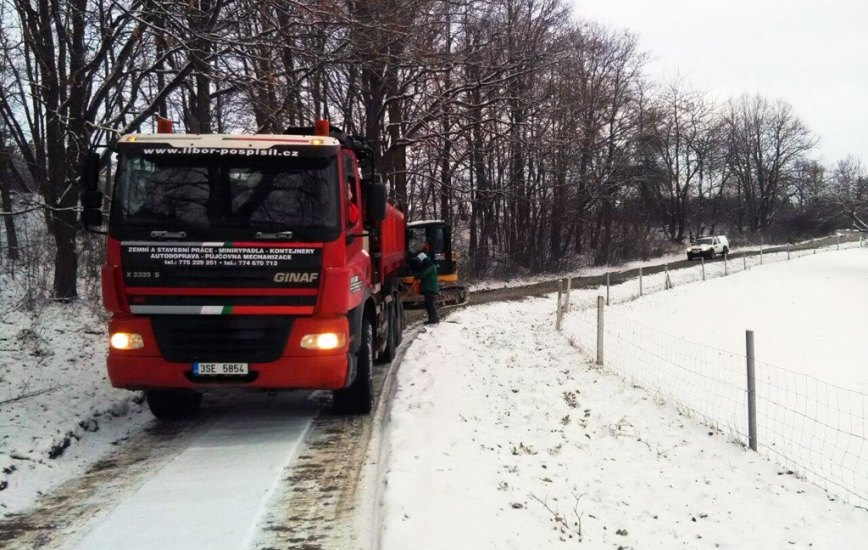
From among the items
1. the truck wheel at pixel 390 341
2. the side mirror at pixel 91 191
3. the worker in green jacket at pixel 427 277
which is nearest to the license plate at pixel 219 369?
the side mirror at pixel 91 191

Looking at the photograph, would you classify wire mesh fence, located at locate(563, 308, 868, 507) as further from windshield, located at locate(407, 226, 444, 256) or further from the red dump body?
windshield, located at locate(407, 226, 444, 256)

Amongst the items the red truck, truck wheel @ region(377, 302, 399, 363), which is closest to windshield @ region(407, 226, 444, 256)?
truck wheel @ region(377, 302, 399, 363)

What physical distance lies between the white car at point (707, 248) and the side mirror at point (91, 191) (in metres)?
44.8

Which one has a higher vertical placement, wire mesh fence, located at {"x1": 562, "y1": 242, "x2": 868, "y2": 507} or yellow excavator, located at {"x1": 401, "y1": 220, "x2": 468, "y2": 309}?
yellow excavator, located at {"x1": 401, "y1": 220, "x2": 468, "y2": 309}

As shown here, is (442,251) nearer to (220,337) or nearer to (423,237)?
(423,237)

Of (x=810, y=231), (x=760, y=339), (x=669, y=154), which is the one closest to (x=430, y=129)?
(x=760, y=339)

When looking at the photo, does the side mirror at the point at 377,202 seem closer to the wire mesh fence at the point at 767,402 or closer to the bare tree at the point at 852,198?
the wire mesh fence at the point at 767,402

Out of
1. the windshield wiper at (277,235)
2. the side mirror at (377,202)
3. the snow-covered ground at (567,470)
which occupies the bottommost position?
the snow-covered ground at (567,470)

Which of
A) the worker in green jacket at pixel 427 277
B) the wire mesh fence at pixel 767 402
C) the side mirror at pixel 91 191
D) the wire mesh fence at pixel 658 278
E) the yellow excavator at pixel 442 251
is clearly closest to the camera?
the side mirror at pixel 91 191

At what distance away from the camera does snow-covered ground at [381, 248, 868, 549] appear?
397 cm

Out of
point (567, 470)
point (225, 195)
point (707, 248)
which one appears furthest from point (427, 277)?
point (707, 248)

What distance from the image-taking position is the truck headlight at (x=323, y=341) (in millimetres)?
5789

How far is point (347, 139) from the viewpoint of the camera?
7.16 metres

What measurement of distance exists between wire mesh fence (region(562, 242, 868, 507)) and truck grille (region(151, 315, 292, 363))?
15.3ft
